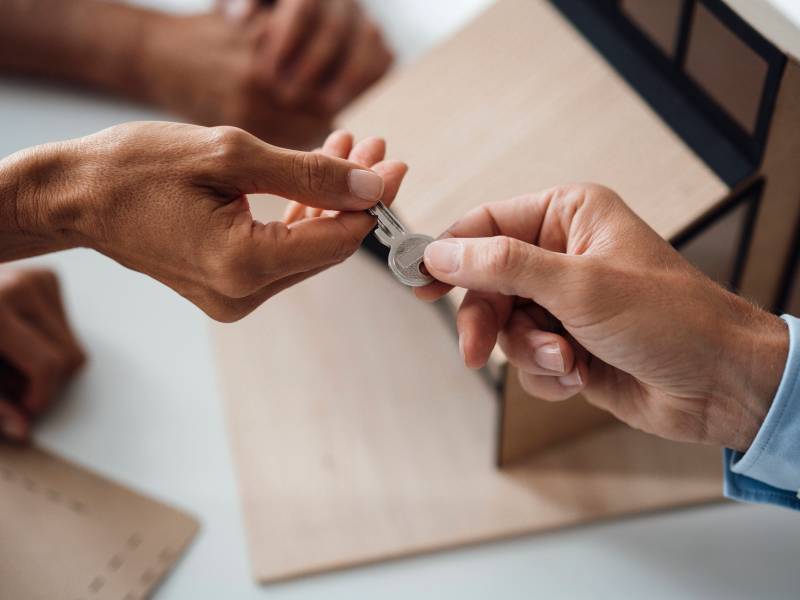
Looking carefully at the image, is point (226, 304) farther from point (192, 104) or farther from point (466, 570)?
point (192, 104)

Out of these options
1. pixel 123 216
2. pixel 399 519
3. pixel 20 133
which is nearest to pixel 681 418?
pixel 399 519

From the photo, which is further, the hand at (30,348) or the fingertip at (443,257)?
the hand at (30,348)

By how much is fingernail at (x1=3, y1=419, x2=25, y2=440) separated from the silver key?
0.54m

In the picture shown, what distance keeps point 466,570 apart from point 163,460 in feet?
1.23

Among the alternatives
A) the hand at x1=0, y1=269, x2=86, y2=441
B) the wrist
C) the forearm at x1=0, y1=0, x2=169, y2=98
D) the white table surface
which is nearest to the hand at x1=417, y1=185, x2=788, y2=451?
the wrist

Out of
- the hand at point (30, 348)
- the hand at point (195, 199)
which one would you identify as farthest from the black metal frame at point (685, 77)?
the hand at point (30, 348)

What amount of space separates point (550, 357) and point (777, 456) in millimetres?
204

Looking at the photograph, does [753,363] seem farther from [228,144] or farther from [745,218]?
[228,144]

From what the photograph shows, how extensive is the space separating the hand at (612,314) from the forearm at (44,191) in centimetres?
28

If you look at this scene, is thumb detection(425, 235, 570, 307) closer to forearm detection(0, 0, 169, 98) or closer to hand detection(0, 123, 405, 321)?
hand detection(0, 123, 405, 321)

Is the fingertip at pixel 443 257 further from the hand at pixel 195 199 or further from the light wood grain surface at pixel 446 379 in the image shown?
the light wood grain surface at pixel 446 379

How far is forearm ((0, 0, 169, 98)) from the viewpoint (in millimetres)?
1306

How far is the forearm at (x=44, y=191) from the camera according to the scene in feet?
2.20

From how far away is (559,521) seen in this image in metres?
0.93
